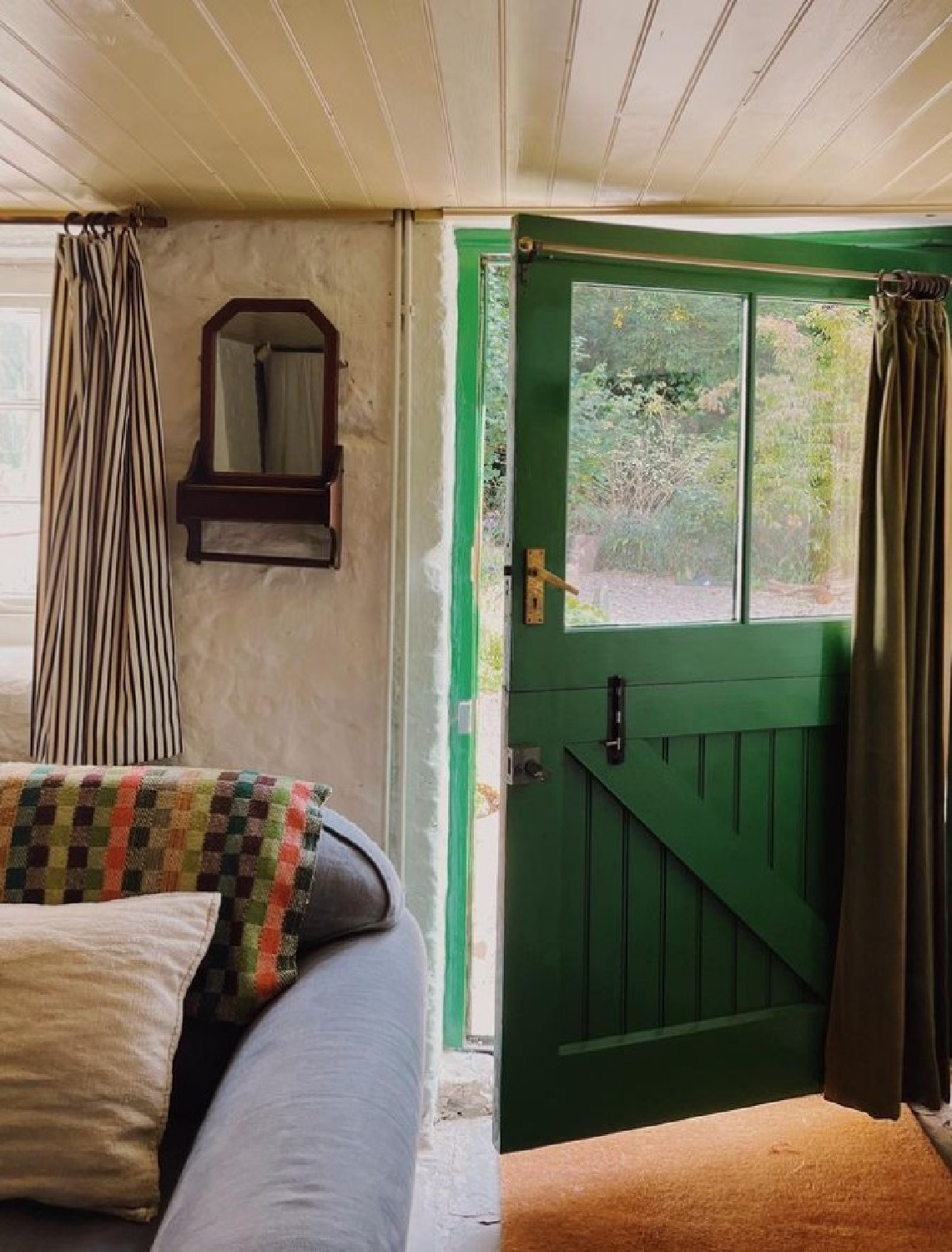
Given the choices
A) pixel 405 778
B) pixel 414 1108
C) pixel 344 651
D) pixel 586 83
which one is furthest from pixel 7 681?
pixel 586 83

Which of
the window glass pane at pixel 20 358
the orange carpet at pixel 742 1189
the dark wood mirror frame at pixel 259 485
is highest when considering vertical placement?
the window glass pane at pixel 20 358

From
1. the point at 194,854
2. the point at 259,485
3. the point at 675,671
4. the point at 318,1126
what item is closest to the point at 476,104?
the point at 259,485

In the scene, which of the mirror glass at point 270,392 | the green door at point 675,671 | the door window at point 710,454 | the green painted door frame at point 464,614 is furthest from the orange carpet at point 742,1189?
the mirror glass at point 270,392

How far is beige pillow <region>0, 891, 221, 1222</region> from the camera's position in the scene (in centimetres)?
120

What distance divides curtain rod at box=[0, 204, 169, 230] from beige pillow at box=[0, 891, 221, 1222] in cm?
157

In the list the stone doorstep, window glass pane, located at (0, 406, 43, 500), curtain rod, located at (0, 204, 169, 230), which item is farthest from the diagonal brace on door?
window glass pane, located at (0, 406, 43, 500)

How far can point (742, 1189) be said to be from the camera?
2.16 m

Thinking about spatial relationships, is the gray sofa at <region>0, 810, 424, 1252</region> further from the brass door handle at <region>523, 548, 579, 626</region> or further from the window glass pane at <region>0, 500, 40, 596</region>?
the window glass pane at <region>0, 500, 40, 596</region>

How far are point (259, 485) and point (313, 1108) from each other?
1447 millimetres

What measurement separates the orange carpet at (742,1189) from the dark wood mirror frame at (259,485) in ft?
4.71

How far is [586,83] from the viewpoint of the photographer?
161cm

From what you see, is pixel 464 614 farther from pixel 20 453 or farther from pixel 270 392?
pixel 20 453

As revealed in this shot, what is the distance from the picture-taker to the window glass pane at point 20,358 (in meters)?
2.71

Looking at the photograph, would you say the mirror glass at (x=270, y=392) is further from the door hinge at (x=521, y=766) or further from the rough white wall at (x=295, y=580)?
the door hinge at (x=521, y=766)
